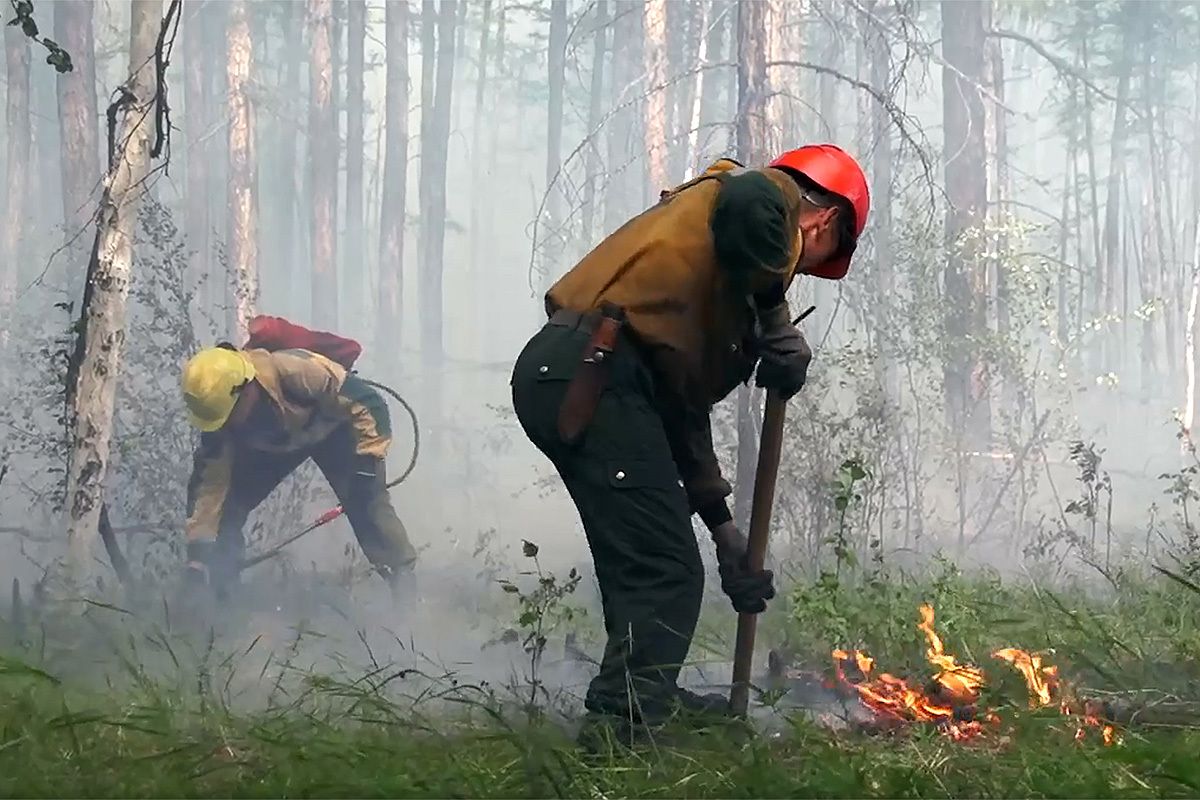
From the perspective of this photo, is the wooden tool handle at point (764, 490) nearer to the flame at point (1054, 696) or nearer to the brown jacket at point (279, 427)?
the flame at point (1054, 696)

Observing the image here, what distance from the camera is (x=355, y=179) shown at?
19.9 metres

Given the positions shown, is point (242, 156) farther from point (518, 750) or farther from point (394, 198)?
point (518, 750)

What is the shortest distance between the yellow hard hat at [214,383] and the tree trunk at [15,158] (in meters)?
9.07

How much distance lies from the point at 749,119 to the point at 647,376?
453cm

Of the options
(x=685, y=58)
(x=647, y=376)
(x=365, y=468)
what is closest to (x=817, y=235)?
(x=647, y=376)

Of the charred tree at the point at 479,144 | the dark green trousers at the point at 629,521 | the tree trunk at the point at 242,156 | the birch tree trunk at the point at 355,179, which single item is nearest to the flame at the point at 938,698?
the dark green trousers at the point at 629,521

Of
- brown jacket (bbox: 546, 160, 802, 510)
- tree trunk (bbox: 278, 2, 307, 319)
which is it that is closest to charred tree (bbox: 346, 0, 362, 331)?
tree trunk (bbox: 278, 2, 307, 319)

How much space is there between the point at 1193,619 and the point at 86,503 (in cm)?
572

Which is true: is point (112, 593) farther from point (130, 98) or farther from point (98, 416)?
point (130, 98)

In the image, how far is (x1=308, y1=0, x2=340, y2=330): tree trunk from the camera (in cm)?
1706

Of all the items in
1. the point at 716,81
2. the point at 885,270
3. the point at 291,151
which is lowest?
the point at 885,270

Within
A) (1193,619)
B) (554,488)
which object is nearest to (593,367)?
(1193,619)

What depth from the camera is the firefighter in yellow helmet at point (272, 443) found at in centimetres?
636

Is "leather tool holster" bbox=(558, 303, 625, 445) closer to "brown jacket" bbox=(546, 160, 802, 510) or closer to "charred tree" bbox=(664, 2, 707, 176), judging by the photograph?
"brown jacket" bbox=(546, 160, 802, 510)
